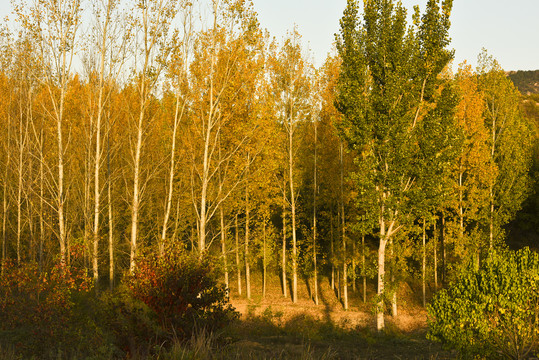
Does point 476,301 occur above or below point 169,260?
below

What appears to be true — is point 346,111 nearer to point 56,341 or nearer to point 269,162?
point 269,162

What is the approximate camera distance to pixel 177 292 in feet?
24.6

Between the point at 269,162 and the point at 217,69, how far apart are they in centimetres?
613

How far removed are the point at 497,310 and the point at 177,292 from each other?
21.7 ft

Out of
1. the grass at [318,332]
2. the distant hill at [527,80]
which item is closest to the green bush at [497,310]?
the grass at [318,332]

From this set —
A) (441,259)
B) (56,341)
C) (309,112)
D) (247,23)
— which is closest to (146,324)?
Answer: (56,341)

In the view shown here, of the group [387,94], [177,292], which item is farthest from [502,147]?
[177,292]

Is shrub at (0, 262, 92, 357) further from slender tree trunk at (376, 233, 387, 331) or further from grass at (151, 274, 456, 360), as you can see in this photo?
slender tree trunk at (376, 233, 387, 331)

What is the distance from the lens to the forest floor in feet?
38.8

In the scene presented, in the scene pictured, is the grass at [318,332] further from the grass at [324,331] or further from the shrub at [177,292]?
the shrub at [177,292]

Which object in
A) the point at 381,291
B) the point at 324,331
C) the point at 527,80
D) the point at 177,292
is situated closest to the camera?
the point at 177,292

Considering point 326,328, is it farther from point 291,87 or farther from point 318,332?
point 291,87

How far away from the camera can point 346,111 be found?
16.8 meters

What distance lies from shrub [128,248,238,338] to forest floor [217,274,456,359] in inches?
28.5
